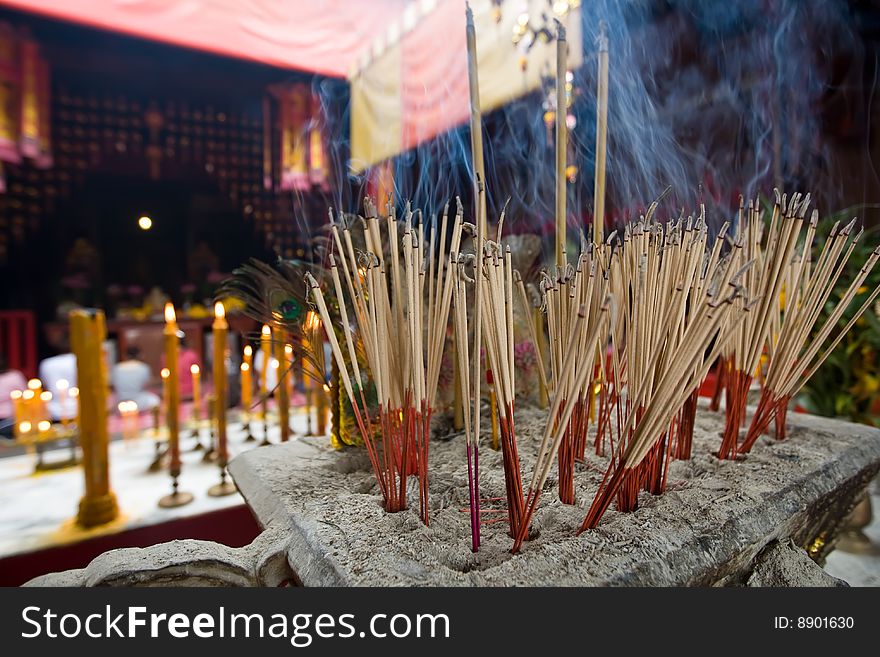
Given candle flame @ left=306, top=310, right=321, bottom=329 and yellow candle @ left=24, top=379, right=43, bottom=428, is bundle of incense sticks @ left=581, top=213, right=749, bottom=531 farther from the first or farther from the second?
yellow candle @ left=24, top=379, right=43, bottom=428

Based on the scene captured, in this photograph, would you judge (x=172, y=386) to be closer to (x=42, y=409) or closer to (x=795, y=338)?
(x=42, y=409)

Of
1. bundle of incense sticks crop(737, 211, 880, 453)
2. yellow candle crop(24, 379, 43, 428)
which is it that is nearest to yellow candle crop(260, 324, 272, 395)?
yellow candle crop(24, 379, 43, 428)

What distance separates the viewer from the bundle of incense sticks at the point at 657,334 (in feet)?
1.82

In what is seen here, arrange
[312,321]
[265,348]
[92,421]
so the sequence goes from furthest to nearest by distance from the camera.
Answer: [265,348], [92,421], [312,321]

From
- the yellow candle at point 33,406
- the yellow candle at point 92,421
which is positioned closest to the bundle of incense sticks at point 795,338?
the yellow candle at point 92,421

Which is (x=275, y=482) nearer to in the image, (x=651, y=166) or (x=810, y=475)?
(x=810, y=475)

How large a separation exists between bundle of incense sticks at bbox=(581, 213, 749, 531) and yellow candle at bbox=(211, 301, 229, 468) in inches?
40.1

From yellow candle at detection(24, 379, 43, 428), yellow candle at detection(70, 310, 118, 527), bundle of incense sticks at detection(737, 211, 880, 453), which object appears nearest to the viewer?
bundle of incense sticks at detection(737, 211, 880, 453)

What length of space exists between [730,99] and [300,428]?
1.94 m

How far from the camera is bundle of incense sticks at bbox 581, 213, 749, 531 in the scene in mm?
554

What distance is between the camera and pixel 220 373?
132cm

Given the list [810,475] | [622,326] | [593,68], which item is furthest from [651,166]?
[810,475]

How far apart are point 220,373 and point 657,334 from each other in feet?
3.64

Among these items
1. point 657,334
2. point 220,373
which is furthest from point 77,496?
point 657,334
